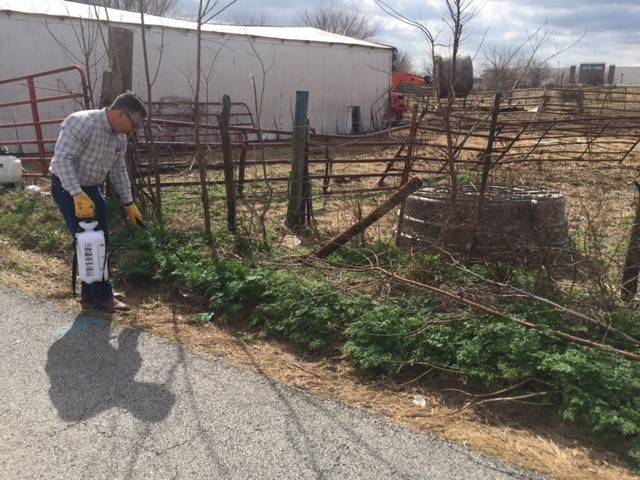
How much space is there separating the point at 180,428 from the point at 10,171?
8017 mm

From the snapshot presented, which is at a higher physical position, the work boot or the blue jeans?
the blue jeans

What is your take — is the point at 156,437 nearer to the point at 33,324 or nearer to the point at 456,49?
the point at 33,324

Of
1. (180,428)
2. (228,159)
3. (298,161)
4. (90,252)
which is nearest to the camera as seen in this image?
(180,428)

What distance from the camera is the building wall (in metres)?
14.0

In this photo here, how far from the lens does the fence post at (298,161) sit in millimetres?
6844

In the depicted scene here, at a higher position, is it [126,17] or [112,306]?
[126,17]

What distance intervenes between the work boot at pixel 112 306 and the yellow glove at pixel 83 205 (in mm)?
793

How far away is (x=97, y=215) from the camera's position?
4.81 metres

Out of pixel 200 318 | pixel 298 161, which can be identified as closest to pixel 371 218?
pixel 200 318

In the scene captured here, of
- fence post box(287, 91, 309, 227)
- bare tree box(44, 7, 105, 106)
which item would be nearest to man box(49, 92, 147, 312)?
fence post box(287, 91, 309, 227)

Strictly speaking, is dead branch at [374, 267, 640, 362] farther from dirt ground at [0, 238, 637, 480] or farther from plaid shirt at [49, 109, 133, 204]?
plaid shirt at [49, 109, 133, 204]

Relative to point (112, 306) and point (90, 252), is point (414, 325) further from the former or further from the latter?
point (90, 252)

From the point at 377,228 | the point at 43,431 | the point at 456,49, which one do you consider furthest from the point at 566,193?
the point at 43,431

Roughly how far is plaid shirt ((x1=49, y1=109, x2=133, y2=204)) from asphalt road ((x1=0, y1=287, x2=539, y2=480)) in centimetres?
134
